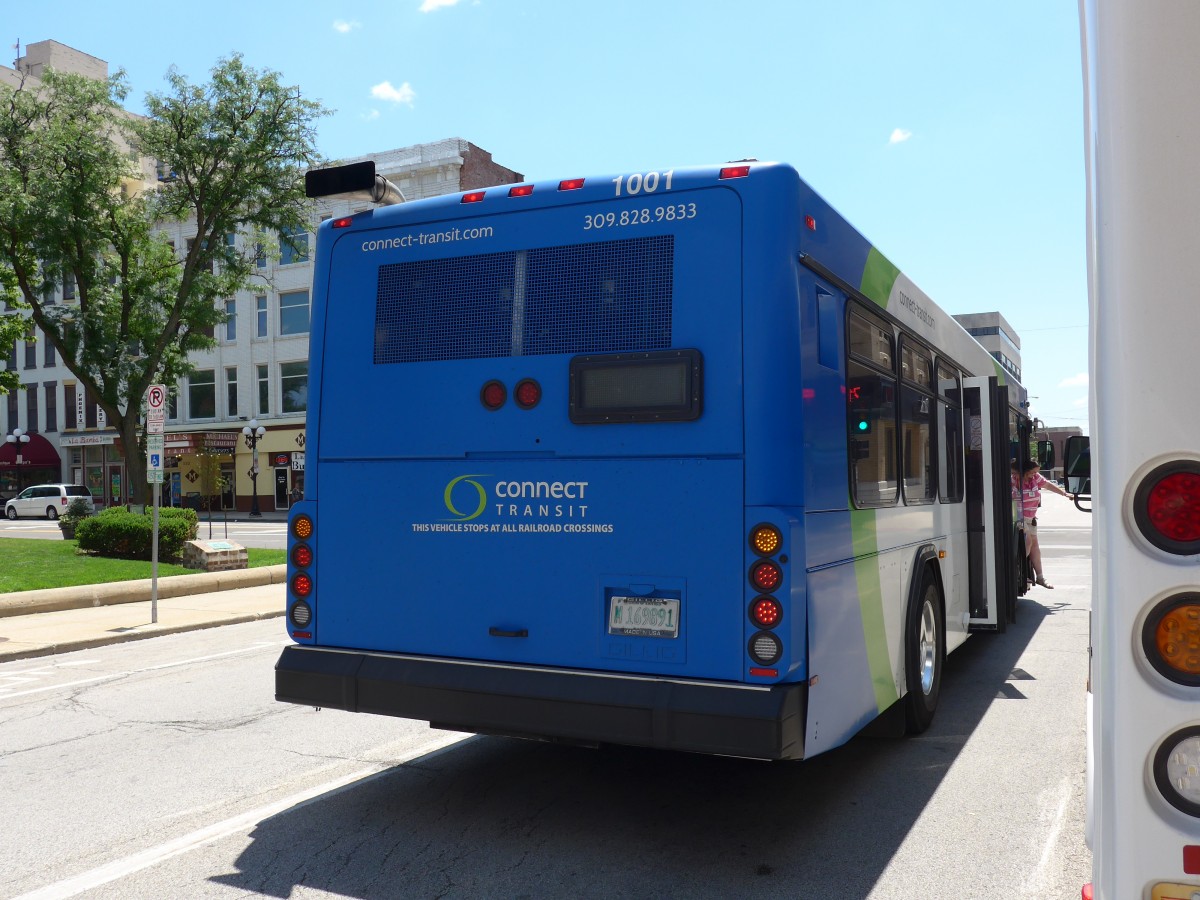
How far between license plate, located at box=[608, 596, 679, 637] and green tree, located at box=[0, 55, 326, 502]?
66.2ft

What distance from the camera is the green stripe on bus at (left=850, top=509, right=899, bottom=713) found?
529 centimetres

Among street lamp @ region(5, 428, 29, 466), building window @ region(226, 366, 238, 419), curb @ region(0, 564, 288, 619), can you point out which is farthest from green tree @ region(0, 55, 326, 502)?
street lamp @ region(5, 428, 29, 466)

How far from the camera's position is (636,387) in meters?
4.79

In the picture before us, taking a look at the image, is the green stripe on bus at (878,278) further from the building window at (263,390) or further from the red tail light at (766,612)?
the building window at (263,390)

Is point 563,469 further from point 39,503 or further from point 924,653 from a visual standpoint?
point 39,503

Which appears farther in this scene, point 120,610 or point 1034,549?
point 120,610

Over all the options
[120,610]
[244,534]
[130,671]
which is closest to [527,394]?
[130,671]

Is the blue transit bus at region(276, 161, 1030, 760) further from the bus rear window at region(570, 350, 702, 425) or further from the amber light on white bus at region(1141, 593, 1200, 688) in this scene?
the amber light on white bus at region(1141, 593, 1200, 688)

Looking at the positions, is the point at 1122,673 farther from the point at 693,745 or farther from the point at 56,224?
the point at 56,224

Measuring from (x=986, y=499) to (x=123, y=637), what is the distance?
375 inches

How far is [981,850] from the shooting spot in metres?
4.70

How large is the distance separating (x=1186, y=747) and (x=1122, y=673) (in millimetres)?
178

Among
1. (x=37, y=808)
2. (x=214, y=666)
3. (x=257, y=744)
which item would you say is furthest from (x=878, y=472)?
(x=214, y=666)

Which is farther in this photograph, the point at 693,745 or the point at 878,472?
the point at 878,472
